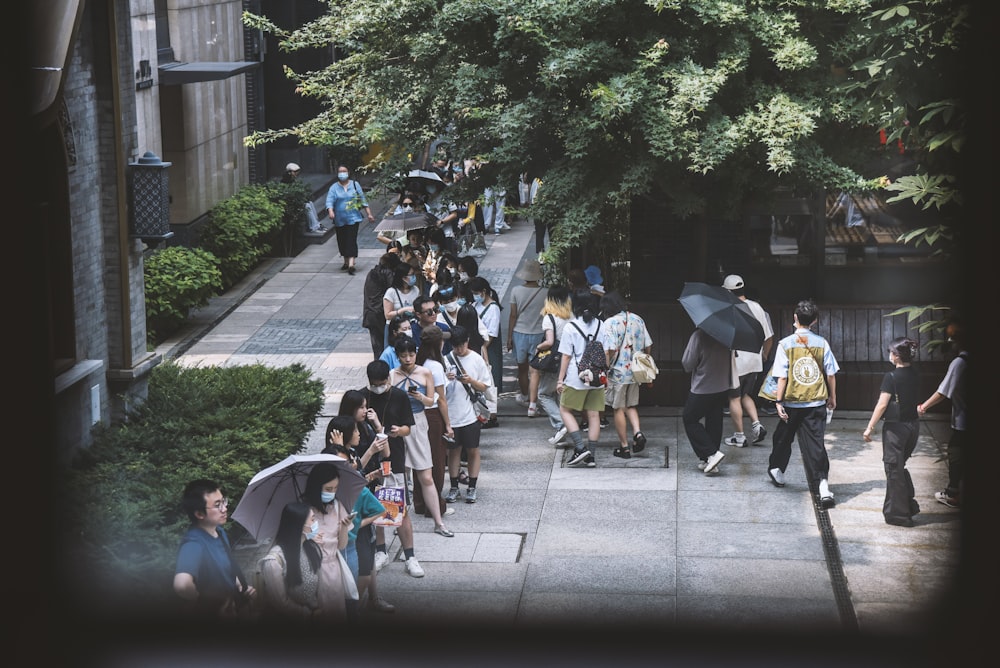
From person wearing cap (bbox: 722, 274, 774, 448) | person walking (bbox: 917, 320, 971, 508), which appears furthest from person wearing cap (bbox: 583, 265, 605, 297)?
person walking (bbox: 917, 320, 971, 508)

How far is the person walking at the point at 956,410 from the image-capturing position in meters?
9.16

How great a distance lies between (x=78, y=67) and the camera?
11125 mm

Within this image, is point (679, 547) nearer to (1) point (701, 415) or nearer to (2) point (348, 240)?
(1) point (701, 415)

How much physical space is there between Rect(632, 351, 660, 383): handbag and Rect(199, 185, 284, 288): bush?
9378mm

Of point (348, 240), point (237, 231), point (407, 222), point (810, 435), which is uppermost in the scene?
point (407, 222)

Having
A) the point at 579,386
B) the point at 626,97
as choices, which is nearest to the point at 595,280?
the point at 579,386

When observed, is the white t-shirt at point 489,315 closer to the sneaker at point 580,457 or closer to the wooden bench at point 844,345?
the wooden bench at point 844,345

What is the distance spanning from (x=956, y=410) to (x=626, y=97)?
14.0 feet

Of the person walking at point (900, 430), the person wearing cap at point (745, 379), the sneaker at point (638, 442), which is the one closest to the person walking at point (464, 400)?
the sneaker at point (638, 442)

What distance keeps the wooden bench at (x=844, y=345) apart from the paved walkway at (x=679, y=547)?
0.75ft

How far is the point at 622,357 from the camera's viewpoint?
12.8 m

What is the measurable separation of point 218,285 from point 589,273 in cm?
639

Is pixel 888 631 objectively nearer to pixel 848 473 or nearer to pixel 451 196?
pixel 848 473

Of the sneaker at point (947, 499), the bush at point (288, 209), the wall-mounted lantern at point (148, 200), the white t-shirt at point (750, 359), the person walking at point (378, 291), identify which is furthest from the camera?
the bush at point (288, 209)
